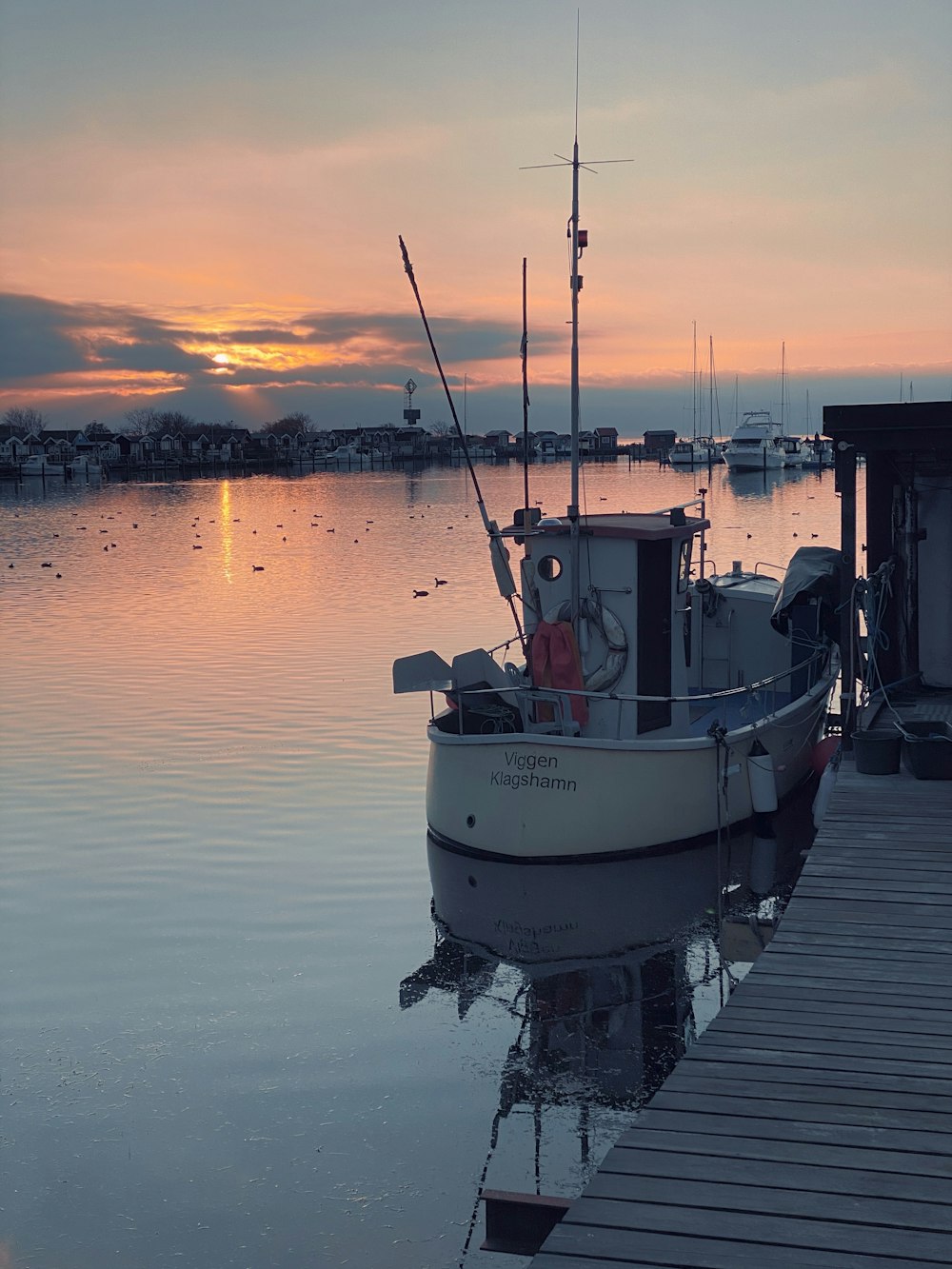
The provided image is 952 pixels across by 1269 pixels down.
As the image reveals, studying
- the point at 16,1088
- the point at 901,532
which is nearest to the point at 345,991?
the point at 16,1088

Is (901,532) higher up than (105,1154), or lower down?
higher up

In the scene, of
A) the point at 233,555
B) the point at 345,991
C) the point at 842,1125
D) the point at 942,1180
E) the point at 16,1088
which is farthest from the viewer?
the point at 233,555

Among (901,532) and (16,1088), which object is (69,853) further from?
(901,532)

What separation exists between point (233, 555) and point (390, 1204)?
51.5 m

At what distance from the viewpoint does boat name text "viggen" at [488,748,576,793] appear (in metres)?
13.2

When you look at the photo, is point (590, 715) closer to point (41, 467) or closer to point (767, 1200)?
point (767, 1200)

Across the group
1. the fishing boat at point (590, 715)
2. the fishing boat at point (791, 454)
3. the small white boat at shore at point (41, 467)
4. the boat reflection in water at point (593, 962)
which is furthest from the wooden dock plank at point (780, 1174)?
the small white boat at shore at point (41, 467)

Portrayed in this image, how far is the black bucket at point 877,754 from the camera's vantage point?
478 inches

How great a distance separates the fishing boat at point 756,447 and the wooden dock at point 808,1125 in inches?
5296

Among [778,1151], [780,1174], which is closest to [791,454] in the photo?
[778,1151]

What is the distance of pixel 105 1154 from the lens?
8227 millimetres

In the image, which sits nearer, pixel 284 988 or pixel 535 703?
pixel 284 988

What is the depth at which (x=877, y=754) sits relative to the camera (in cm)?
1215

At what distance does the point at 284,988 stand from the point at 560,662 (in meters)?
5.00
